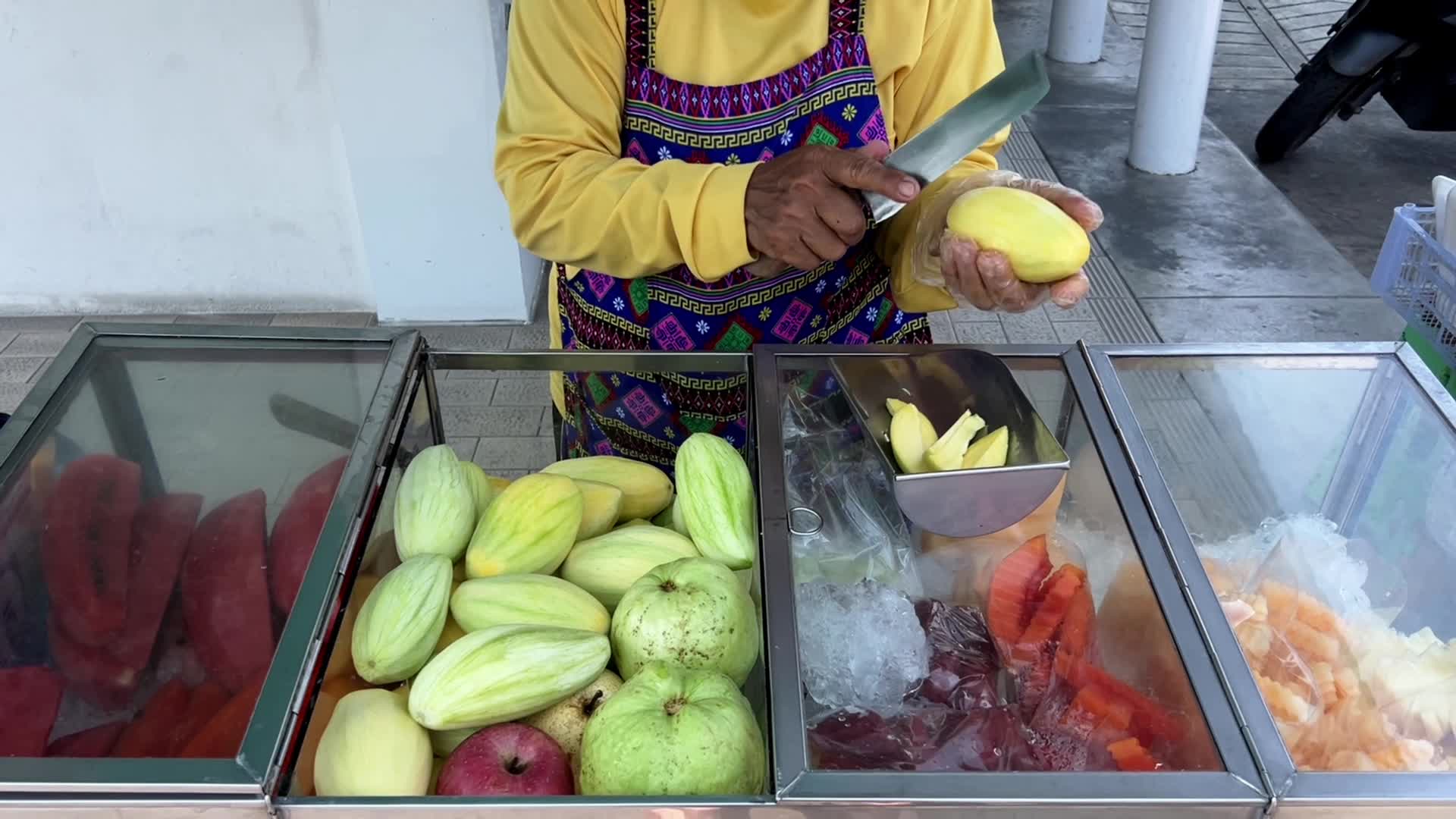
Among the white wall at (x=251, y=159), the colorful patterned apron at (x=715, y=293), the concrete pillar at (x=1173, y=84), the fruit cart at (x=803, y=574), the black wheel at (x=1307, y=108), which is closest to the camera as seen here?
the fruit cart at (x=803, y=574)

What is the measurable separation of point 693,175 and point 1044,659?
746mm

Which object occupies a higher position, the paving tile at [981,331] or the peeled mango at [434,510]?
the peeled mango at [434,510]

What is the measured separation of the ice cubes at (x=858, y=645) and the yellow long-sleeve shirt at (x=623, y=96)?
478 millimetres

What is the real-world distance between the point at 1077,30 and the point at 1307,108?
1819 mm

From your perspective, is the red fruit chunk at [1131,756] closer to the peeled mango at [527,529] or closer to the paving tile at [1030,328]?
the peeled mango at [527,529]

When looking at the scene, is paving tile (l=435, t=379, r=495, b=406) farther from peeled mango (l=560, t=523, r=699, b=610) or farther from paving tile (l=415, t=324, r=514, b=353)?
peeled mango (l=560, t=523, r=699, b=610)

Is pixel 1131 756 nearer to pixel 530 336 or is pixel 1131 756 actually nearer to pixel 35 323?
pixel 530 336

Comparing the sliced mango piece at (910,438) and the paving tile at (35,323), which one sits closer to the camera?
the sliced mango piece at (910,438)

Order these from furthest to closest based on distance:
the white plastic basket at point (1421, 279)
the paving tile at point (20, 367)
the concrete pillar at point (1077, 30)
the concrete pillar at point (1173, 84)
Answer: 1. the concrete pillar at point (1077, 30)
2. the concrete pillar at point (1173, 84)
3. the paving tile at point (20, 367)
4. the white plastic basket at point (1421, 279)

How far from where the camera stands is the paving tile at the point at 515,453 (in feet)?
11.3

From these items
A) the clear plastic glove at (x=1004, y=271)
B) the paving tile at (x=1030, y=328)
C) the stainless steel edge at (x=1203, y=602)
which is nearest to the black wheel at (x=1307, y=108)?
the paving tile at (x=1030, y=328)

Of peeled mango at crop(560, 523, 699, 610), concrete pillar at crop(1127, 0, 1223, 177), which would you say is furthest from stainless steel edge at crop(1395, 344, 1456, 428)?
concrete pillar at crop(1127, 0, 1223, 177)

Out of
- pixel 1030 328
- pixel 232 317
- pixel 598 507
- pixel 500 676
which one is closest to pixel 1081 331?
pixel 1030 328

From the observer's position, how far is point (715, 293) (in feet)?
5.50
